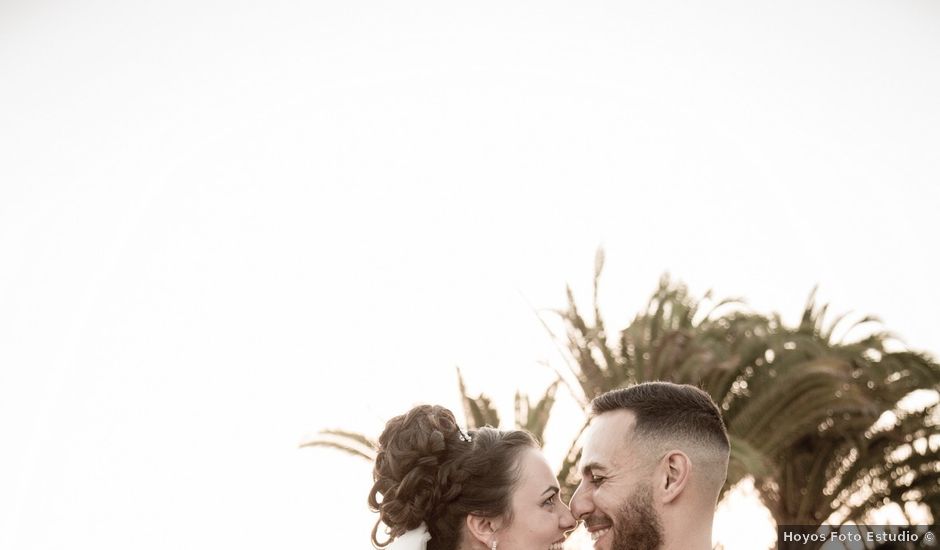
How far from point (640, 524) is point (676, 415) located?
1.72ft

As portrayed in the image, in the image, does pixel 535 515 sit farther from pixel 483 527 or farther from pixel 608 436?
pixel 608 436

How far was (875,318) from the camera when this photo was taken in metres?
19.0

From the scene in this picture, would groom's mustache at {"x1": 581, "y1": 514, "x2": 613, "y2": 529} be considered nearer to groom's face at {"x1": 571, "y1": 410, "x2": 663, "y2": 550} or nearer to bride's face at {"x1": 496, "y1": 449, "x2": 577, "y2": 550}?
groom's face at {"x1": 571, "y1": 410, "x2": 663, "y2": 550}

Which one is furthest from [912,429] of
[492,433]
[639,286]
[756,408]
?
[492,433]

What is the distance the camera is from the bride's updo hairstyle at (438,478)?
5.50 m

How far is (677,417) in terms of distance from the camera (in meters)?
4.84

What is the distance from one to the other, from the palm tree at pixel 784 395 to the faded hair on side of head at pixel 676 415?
9.72m

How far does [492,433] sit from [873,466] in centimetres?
1467

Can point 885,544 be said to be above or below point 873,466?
below

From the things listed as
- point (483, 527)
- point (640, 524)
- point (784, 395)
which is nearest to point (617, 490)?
point (640, 524)

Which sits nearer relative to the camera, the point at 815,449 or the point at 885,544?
the point at 885,544

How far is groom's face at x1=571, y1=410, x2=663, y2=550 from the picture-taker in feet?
15.5

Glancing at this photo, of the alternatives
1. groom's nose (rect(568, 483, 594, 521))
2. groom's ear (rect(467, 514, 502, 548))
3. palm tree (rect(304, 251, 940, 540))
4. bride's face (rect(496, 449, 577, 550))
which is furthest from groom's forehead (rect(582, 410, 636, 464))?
palm tree (rect(304, 251, 940, 540))

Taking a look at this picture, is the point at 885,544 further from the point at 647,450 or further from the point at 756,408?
the point at 647,450
